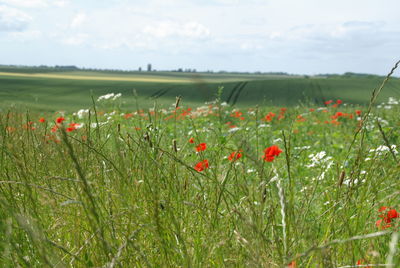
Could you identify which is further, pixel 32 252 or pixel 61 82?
pixel 61 82

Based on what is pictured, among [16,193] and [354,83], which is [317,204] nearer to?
[16,193]

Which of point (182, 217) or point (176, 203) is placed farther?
point (176, 203)

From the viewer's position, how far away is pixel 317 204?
281 centimetres

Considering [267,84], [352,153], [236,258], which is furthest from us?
[267,84]

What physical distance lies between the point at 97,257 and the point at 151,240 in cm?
19

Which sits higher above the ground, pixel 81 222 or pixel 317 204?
pixel 81 222

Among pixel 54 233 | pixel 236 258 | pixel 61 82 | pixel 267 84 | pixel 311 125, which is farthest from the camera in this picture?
pixel 61 82

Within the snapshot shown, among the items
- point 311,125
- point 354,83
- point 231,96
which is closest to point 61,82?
point 231,96

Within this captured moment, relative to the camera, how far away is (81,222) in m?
1.51

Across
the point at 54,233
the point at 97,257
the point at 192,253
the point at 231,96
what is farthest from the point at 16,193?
the point at 231,96

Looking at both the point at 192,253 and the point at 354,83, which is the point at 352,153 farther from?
the point at 354,83

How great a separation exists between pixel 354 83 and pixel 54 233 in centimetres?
4221

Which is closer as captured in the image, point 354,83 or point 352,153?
point 352,153

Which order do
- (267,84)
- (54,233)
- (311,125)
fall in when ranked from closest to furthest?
(54,233) → (311,125) → (267,84)
